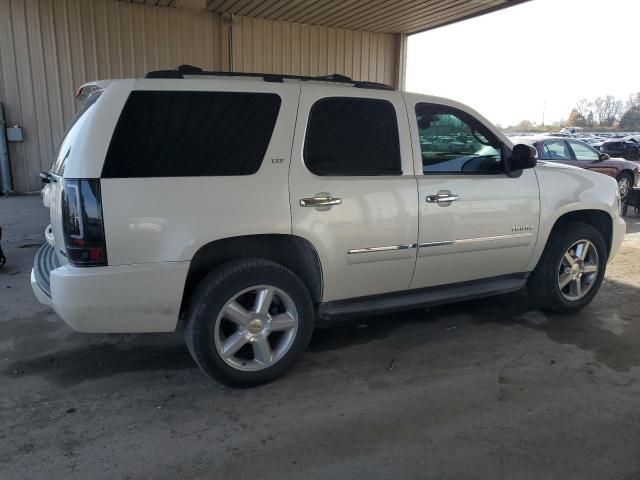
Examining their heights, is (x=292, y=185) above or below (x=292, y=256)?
above

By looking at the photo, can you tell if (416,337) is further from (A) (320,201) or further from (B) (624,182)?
(B) (624,182)

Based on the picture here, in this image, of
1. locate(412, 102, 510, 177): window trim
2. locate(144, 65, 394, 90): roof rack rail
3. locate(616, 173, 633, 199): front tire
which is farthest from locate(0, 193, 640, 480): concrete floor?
locate(616, 173, 633, 199): front tire

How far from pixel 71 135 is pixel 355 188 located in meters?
1.87

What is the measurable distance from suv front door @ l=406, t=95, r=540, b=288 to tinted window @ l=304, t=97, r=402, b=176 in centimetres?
21

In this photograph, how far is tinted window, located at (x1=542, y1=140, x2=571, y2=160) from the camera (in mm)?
11240

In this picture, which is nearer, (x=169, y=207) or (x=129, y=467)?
(x=129, y=467)

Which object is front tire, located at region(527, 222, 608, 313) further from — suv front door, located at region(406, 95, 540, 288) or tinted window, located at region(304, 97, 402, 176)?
tinted window, located at region(304, 97, 402, 176)

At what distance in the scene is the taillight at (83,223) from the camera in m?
2.98

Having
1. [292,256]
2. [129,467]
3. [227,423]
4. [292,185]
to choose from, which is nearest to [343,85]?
[292,185]

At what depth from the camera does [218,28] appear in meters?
12.1

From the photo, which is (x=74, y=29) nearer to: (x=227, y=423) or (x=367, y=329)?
(x=367, y=329)

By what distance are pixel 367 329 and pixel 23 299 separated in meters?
3.46

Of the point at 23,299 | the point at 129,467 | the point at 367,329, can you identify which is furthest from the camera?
the point at 23,299

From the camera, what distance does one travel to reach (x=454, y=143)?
4254 millimetres
